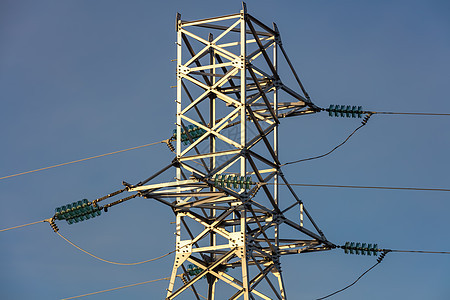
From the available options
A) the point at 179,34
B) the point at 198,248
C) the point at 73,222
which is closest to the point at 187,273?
the point at 198,248

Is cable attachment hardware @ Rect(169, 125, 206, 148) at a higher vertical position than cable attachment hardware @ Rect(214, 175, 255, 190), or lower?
higher

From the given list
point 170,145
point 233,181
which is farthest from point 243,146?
point 170,145

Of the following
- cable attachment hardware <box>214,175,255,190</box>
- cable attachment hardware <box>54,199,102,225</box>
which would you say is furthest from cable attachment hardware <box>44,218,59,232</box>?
cable attachment hardware <box>214,175,255,190</box>

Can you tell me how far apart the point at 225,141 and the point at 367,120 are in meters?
9.76

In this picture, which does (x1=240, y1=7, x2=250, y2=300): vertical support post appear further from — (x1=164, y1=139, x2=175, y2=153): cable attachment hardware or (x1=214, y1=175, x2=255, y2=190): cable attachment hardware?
(x1=164, y1=139, x2=175, y2=153): cable attachment hardware

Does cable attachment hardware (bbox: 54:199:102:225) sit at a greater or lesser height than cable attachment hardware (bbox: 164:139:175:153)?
lesser

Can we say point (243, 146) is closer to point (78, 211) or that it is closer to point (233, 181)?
point (233, 181)

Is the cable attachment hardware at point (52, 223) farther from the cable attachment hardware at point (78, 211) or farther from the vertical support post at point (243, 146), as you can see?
the vertical support post at point (243, 146)

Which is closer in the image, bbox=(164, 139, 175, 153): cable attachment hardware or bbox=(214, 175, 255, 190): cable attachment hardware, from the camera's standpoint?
bbox=(214, 175, 255, 190): cable attachment hardware

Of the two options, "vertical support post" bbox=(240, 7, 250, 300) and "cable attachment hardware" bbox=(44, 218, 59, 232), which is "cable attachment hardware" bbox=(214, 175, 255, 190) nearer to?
"vertical support post" bbox=(240, 7, 250, 300)

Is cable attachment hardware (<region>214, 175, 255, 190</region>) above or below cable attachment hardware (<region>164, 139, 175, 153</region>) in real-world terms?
below

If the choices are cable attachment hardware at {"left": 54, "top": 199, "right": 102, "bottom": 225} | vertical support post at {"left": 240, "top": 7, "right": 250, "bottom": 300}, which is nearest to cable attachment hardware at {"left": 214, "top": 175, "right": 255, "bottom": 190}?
vertical support post at {"left": 240, "top": 7, "right": 250, "bottom": 300}

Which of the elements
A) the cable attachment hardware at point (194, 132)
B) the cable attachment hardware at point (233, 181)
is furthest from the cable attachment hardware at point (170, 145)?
the cable attachment hardware at point (233, 181)

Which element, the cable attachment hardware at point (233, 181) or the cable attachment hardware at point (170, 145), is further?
the cable attachment hardware at point (170, 145)
